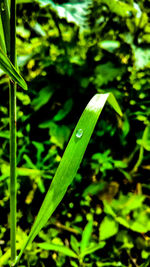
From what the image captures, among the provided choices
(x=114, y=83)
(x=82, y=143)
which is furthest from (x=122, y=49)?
(x=82, y=143)

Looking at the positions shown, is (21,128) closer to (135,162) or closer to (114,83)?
(114,83)

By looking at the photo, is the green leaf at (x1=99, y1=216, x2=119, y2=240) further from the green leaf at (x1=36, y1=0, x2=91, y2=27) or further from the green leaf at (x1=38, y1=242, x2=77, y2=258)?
the green leaf at (x1=36, y1=0, x2=91, y2=27)

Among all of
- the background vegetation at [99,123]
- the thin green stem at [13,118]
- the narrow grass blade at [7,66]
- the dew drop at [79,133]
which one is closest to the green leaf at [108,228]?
the background vegetation at [99,123]

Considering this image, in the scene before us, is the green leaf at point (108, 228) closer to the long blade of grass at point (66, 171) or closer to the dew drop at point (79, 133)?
the long blade of grass at point (66, 171)

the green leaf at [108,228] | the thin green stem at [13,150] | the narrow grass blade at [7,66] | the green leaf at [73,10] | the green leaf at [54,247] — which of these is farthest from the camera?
the green leaf at [73,10]

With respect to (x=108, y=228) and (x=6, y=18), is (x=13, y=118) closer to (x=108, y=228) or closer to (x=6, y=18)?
(x=6, y=18)

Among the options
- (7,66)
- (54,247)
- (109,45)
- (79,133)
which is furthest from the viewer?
(109,45)

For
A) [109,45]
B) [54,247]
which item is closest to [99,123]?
[109,45]
